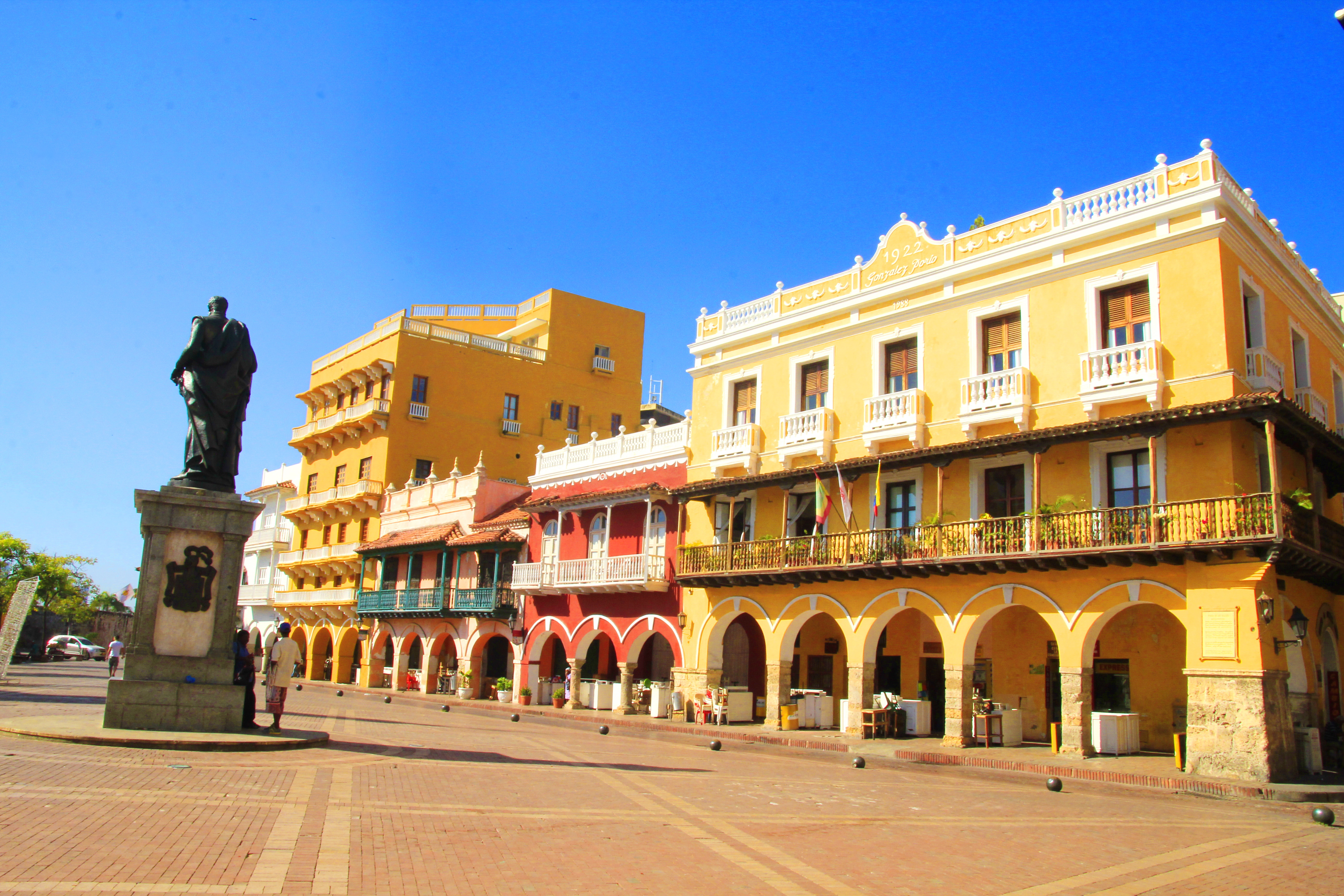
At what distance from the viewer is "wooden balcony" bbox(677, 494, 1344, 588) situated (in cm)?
1692

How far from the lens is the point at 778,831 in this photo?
993 cm

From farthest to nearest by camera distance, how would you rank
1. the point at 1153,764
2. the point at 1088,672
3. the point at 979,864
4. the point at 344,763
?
1. the point at 1088,672
2. the point at 1153,764
3. the point at 344,763
4. the point at 979,864

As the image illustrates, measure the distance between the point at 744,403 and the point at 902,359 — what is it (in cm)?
564

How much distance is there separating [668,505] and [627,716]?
6486mm

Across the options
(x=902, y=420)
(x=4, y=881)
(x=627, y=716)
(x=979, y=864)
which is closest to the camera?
(x=4, y=881)

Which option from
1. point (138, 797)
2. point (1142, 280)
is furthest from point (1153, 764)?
point (138, 797)

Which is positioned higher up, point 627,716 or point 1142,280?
point 1142,280

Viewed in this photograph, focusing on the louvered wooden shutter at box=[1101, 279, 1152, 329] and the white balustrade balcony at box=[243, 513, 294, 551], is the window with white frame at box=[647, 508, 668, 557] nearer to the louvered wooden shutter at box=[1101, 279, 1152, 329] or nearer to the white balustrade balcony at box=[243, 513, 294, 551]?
the louvered wooden shutter at box=[1101, 279, 1152, 329]

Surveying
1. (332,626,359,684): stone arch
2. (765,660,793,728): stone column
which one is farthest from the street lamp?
(332,626,359,684): stone arch

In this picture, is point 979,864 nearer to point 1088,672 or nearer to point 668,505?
point 1088,672

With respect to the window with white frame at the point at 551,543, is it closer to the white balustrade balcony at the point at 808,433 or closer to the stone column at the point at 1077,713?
the white balustrade balcony at the point at 808,433

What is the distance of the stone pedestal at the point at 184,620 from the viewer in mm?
13844

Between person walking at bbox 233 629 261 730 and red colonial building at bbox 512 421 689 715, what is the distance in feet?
48.7

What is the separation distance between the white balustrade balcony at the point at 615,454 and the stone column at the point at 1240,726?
16.2m
